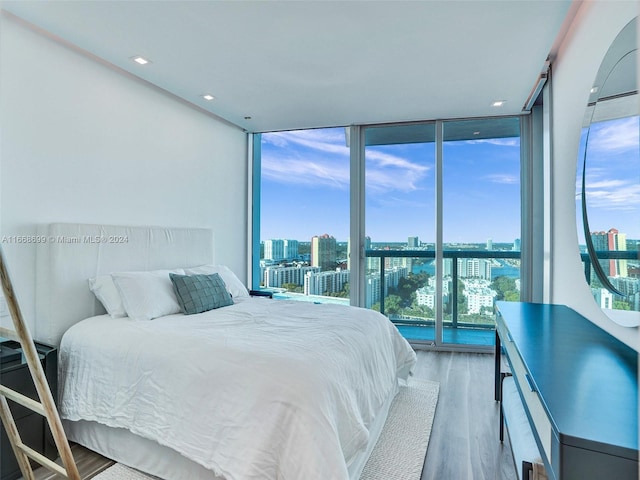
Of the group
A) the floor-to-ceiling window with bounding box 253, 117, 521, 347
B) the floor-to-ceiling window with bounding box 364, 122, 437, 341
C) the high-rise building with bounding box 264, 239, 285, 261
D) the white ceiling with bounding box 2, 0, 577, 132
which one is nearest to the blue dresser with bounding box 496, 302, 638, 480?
the white ceiling with bounding box 2, 0, 577, 132

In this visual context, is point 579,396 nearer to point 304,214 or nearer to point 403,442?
point 403,442

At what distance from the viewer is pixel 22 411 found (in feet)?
6.42

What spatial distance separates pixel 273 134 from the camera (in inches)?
196

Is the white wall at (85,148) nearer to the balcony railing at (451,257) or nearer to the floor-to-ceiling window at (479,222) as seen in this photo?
the balcony railing at (451,257)

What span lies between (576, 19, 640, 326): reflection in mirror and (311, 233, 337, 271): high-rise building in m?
3.03

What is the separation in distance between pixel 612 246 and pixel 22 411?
309 cm

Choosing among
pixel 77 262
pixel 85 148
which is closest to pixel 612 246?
pixel 77 262

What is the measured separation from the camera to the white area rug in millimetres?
1973

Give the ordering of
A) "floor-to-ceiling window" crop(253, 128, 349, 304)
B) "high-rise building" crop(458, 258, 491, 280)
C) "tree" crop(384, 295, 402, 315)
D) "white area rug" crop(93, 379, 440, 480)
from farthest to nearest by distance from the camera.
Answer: "floor-to-ceiling window" crop(253, 128, 349, 304), "tree" crop(384, 295, 402, 315), "high-rise building" crop(458, 258, 491, 280), "white area rug" crop(93, 379, 440, 480)

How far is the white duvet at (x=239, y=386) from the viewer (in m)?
1.52

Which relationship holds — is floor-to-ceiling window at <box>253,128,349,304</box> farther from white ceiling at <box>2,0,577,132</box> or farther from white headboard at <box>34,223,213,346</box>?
white headboard at <box>34,223,213,346</box>

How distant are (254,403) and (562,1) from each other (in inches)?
107

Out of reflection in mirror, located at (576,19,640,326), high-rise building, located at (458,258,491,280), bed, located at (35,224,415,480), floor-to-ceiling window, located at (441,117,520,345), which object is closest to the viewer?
reflection in mirror, located at (576,19,640,326)

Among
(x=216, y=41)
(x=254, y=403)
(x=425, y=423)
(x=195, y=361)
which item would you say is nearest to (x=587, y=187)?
(x=425, y=423)
